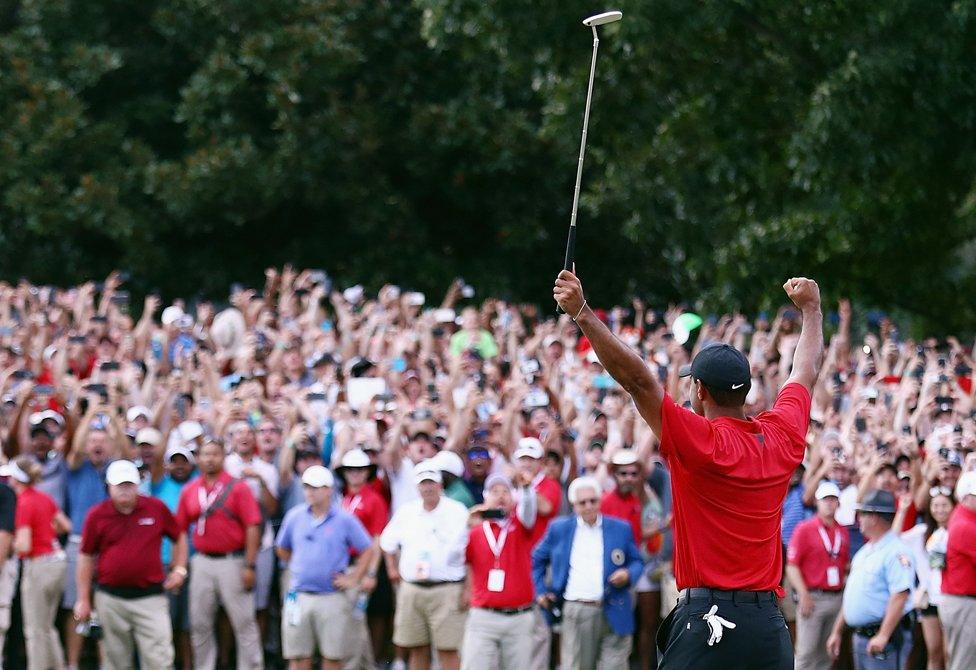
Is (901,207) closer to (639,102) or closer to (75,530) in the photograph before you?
(639,102)

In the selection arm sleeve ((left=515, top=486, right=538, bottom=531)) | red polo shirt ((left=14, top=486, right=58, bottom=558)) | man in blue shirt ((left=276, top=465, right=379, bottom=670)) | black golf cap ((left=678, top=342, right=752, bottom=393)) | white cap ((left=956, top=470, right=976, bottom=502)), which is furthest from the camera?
red polo shirt ((left=14, top=486, right=58, bottom=558))

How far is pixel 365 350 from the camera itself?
733 inches

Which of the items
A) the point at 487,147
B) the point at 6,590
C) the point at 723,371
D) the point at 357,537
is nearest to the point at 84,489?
the point at 6,590

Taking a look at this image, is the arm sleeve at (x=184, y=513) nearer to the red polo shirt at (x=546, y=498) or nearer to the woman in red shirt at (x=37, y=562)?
the woman in red shirt at (x=37, y=562)

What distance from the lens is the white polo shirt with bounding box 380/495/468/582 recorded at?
13547mm

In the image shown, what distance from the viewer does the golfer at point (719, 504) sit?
628 cm

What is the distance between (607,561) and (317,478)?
2.25 meters

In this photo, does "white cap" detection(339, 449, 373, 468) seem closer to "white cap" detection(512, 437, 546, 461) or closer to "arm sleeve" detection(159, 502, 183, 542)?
"white cap" detection(512, 437, 546, 461)

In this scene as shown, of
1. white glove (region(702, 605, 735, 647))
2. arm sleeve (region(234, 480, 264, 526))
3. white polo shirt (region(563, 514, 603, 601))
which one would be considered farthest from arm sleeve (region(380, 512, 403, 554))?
white glove (region(702, 605, 735, 647))

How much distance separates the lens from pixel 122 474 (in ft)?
44.1

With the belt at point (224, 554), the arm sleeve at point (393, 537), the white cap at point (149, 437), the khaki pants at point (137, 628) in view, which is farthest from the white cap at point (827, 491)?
the white cap at point (149, 437)

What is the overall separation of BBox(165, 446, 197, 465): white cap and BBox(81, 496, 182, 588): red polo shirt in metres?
1.26

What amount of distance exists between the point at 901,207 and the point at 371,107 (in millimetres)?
9251

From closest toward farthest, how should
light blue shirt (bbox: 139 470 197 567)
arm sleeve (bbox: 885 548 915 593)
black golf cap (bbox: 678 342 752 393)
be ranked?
black golf cap (bbox: 678 342 752 393)
arm sleeve (bbox: 885 548 915 593)
light blue shirt (bbox: 139 470 197 567)
